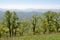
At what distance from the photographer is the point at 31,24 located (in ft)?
285

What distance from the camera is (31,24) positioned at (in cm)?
8688

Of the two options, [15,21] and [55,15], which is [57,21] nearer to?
[55,15]

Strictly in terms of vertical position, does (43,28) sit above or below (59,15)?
below

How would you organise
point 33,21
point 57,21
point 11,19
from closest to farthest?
1. point 11,19
2. point 33,21
3. point 57,21

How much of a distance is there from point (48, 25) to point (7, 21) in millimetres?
25351

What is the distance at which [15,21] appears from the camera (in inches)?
3280

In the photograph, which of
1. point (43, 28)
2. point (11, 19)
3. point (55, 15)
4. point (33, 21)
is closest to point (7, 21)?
point (11, 19)

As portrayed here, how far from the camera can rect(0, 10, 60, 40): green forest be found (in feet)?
262

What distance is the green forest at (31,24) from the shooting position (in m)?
79.8

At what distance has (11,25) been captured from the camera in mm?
80125

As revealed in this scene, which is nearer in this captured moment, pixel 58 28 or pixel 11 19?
pixel 11 19

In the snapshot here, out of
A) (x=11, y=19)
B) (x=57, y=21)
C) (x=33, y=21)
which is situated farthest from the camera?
(x=57, y=21)

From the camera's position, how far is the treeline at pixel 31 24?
79.8m

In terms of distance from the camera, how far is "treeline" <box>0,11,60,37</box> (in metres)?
79.8
